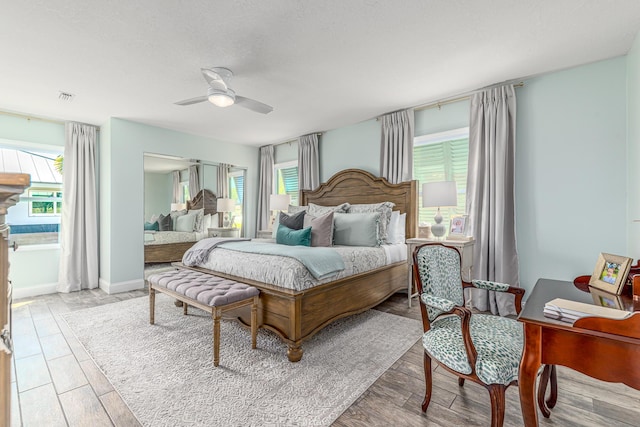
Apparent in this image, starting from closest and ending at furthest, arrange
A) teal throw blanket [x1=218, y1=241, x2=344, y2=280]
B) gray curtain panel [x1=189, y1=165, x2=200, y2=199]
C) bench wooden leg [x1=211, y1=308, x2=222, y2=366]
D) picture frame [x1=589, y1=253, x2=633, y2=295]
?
picture frame [x1=589, y1=253, x2=633, y2=295], bench wooden leg [x1=211, y1=308, x2=222, y2=366], teal throw blanket [x1=218, y1=241, x2=344, y2=280], gray curtain panel [x1=189, y1=165, x2=200, y2=199]

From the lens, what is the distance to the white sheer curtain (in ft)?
14.2

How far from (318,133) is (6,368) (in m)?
4.92

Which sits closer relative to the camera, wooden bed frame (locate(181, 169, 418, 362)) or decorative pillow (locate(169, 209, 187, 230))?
wooden bed frame (locate(181, 169, 418, 362))

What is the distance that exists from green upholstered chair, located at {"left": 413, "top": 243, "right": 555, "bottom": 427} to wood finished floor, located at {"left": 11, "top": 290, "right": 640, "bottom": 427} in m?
0.15

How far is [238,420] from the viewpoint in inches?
65.0

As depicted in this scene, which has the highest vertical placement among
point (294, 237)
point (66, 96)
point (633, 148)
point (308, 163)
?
point (66, 96)

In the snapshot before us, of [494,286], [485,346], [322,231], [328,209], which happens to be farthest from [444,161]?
[485,346]

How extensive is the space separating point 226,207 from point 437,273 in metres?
4.66

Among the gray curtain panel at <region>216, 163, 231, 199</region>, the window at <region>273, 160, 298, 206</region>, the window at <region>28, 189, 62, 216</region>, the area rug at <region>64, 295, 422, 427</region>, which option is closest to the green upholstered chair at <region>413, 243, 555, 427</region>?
the area rug at <region>64, 295, 422, 427</region>

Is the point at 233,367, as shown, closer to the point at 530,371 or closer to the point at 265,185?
the point at 530,371

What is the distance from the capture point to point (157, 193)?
4.80m

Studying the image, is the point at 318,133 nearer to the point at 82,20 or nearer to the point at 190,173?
the point at 190,173

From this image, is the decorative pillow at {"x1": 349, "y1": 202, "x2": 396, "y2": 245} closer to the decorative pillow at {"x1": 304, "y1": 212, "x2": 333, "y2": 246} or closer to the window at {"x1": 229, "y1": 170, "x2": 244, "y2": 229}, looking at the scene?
the decorative pillow at {"x1": 304, "y1": 212, "x2": 333, "y2": 246}

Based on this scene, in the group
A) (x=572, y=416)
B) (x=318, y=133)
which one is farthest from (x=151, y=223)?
(x=572, y=416)
